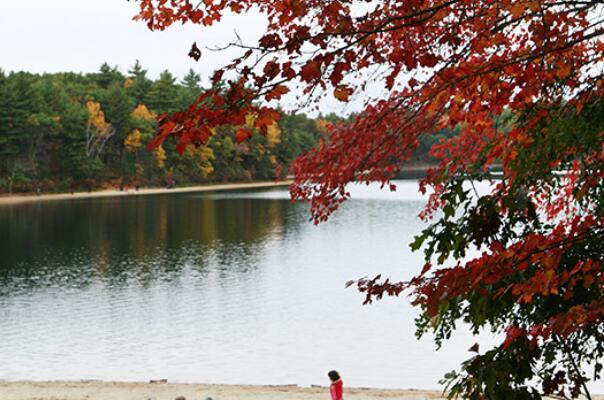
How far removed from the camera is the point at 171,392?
50.1 feet

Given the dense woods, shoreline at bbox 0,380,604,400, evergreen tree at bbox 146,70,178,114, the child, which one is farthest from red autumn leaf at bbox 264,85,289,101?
evergreen tree at bbox 146,70,178,114

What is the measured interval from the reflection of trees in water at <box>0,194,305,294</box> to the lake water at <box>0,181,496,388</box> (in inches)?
4.9

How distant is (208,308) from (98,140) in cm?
6539

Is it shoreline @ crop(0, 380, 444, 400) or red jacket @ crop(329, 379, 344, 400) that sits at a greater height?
red jacket @ crop(329, 379, 344, 400)

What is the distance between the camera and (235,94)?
12.3 feet

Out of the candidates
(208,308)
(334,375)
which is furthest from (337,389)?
(208,308)

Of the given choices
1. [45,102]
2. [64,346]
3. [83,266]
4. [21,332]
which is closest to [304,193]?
[64,346]

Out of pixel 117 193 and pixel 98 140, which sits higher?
pixel 98 140

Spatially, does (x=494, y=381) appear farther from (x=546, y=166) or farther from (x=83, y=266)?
(x=83, y=266)

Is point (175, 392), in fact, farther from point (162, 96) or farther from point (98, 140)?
point (162, 96)

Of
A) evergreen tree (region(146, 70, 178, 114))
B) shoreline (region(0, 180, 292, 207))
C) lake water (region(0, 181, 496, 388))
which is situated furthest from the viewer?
evergreen tree (region(146, 70, 178, 114))

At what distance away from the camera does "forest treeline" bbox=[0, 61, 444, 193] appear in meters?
78.3

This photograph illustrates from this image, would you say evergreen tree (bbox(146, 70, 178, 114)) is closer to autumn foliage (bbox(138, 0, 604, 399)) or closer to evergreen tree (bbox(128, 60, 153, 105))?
evergreen tree (bbox(128, 60, 153, 105))

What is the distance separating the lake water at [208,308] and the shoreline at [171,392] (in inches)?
62.3
